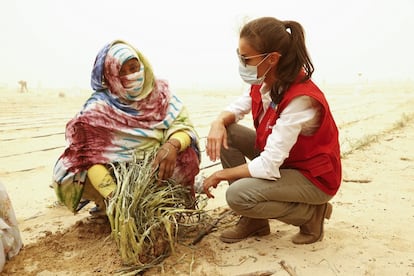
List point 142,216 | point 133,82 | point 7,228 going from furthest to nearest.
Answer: point 133,82 → point 7,228 → point 142,216

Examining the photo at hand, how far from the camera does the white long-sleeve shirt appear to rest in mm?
2166

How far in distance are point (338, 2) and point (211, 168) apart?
8455cm

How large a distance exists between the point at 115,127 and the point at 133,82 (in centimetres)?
29

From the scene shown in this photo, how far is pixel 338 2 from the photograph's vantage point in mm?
80562

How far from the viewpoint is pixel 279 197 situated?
2.30m

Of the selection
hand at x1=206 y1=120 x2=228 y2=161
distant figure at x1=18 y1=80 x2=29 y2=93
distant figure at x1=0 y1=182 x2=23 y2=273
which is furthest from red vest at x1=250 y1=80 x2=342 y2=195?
distant figure at x1=18 y1=80 x2=29 y2=93

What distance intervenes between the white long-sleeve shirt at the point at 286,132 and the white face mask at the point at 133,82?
0.83 m

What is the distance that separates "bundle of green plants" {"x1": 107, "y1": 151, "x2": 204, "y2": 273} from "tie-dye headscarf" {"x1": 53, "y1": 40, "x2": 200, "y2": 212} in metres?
0.24

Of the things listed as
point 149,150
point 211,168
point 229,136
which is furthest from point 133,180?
point 211,168

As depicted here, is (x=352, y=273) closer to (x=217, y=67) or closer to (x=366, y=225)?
(x=366, y=225)

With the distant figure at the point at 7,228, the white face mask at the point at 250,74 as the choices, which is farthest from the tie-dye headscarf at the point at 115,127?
the white face mask at the point at 250,74

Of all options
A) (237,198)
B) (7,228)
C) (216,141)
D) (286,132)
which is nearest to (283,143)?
(286,132)

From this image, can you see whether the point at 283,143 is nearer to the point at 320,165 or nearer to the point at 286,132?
the point at 286,132

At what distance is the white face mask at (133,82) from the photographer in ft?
8.14
